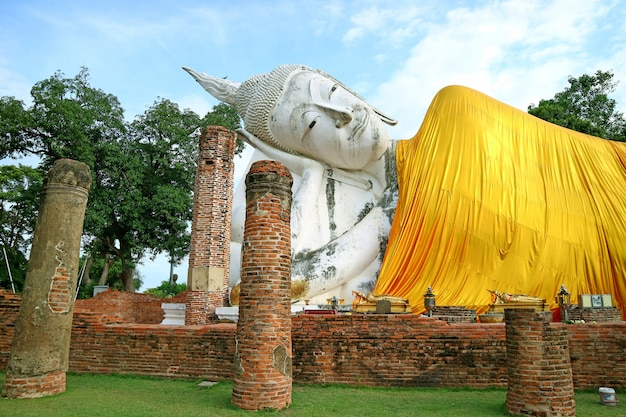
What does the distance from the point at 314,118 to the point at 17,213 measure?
12.1m

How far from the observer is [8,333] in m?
6.84

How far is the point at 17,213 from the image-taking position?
57.8 ft

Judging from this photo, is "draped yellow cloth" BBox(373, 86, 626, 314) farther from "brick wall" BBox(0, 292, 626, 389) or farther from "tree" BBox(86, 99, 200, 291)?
"tree" BBox(86, 99, 200, 291)

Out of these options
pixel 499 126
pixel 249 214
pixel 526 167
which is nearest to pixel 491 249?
pixel 526 167

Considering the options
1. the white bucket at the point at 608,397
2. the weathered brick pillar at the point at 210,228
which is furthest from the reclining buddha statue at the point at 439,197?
the white bucket at the point at 608,397

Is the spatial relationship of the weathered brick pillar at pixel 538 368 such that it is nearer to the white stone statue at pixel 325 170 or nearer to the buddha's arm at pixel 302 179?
the white stone statue at pixel 325 170

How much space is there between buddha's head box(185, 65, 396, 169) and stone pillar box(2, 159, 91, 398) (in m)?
6.57

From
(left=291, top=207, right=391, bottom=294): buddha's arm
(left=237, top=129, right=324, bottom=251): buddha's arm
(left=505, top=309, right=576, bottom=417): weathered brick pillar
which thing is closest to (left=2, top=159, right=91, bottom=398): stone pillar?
(left=505, top=309, right=576, bottom=417): weathered brick pillar

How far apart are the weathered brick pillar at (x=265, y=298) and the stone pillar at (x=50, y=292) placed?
6.75 feet

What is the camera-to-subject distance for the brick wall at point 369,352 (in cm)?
578

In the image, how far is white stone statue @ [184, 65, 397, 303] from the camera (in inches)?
428

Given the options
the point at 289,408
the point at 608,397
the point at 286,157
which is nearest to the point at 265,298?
the point at 289,408

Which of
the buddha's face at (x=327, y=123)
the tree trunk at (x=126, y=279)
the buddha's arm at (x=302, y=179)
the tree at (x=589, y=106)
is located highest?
the tree at (x=589, y=106)

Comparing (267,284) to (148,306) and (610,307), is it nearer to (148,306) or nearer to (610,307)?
(610,307)
